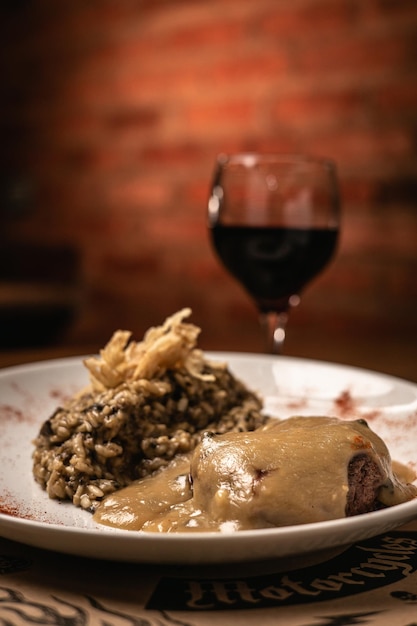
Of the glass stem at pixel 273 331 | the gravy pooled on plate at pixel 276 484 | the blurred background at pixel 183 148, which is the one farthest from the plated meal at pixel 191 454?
the blurred background at pixel 183 148

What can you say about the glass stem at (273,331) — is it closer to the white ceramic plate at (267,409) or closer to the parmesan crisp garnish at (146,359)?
the white ceramic plate at (267,409)

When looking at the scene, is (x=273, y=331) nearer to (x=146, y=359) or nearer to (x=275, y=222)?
(x=275, y=222)

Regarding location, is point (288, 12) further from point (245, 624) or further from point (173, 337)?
point (245, 624)

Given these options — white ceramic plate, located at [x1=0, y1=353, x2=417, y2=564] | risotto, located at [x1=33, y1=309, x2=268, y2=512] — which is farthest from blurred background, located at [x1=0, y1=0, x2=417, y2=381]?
risotto, located at [x1=33, y1=309, x2=268, y2=512]

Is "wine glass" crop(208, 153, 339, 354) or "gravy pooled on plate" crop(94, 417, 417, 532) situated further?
"wine glass" crop(208, 153, 339, 354)

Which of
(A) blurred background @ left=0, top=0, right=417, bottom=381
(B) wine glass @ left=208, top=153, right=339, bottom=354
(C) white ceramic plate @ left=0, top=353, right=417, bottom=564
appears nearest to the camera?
(C) white ceramic plate @ left=0, top=353, right=417, bottom=564

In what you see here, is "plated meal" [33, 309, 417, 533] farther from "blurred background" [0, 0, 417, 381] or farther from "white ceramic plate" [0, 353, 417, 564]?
"blurred background" [0, 0, 417, 381]
